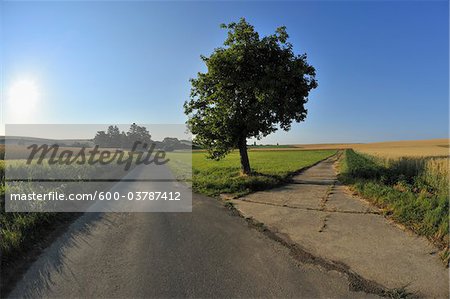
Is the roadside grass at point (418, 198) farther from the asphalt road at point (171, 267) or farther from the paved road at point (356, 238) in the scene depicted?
the asphalt road at point (171, 267)

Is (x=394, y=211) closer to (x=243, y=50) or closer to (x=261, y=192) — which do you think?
(x=261, y=192)

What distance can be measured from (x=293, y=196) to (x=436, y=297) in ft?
29.4

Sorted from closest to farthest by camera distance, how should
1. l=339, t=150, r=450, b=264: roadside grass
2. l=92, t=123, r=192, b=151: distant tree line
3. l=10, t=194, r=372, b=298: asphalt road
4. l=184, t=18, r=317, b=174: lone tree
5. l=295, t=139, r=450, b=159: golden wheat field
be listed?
1. l=10, t=194, r=372, b=298: asphalt road
2. l=339, t=150, r=450, b=264: roadside grass
3. l=184, t=18, r=317, b=174: lone tree
4. l=295, t=139, r=450, b=159: golden wheat field
5. l=92, t=123, r=192, b=151: distant tree line

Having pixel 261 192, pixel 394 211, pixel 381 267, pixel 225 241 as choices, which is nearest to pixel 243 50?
pixel 261 192

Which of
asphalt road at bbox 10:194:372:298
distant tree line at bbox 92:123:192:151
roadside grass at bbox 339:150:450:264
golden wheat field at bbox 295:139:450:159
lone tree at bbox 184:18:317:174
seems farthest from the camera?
distant tree line at bbox 92:123:192:151

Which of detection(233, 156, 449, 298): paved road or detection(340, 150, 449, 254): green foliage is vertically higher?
detection(340, 150, 449, 254): green foliage

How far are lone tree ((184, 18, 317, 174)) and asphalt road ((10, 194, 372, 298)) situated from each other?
10.6 m

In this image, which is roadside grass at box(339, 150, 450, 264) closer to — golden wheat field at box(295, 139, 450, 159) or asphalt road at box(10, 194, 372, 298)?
asphalt road at box(10, 194, 372, 298)

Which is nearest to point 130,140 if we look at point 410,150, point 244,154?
point 410,150

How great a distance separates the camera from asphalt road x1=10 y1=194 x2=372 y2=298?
5.19m

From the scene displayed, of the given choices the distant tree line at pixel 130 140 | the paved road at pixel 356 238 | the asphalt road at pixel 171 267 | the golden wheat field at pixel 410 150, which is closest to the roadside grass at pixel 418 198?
the paved road at pixel 356 238

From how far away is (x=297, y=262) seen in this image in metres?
6.41

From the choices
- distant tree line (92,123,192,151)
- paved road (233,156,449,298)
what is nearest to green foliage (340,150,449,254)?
paved road (233,156,449,298)

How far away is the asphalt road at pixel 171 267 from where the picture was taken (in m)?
5.19
